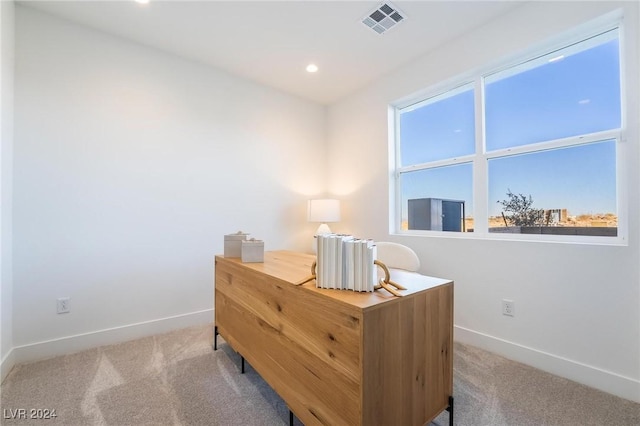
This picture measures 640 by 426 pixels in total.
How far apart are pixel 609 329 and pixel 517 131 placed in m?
1.46

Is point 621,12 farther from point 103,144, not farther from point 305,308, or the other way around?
point 103,144

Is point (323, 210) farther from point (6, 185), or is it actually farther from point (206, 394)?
point (6, 185)

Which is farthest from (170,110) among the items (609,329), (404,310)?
(609,329)

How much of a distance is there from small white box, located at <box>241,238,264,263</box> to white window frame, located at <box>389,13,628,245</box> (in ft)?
5.37

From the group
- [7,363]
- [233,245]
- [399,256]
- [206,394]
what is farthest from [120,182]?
[399,256]

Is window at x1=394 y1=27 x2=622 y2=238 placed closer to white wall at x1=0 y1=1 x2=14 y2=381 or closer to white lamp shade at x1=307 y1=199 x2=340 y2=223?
white lamp shade at x1=307 y1=199 x2=340 y2=223

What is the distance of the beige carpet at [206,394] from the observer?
1.46 meters

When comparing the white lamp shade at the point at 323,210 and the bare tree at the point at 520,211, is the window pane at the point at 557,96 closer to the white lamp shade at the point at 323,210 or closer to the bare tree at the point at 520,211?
the bare tree at the point at 520,211

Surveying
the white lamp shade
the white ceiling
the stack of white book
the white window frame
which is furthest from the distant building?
the white lamp shade

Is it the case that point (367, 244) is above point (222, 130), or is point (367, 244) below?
below

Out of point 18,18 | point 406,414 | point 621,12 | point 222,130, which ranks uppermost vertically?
point 18,18

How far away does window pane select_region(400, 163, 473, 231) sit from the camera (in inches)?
99.0

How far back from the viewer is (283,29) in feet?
7.61

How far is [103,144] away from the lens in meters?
2.33
